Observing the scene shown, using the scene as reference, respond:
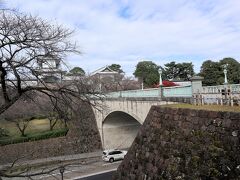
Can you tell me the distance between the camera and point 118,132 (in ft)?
125

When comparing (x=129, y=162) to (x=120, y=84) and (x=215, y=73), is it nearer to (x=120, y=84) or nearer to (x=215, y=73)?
(x=215, y=73)

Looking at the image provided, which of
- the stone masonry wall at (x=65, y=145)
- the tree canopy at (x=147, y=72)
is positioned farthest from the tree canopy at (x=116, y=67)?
the stone masonry wall at (x=65, y=145)

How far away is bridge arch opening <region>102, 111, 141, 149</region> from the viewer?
37.0m

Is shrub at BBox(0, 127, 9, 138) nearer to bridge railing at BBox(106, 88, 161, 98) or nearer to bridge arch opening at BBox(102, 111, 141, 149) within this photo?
bridge arch opening at BBox(102, 111, 141, 149)

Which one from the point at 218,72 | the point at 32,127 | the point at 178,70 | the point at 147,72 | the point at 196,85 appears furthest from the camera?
the point at 147,72

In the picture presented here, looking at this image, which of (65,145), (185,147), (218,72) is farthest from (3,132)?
(185,147)

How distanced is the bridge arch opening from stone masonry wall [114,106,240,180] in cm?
2318

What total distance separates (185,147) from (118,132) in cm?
2892

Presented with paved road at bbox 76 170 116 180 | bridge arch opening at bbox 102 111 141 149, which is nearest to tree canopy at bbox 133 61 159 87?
bridge arch opening at bbox 102 111 141 149

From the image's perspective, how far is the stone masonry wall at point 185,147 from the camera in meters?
7.93

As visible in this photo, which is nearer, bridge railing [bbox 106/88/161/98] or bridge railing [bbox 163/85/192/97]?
bridge railing [bbox 163/85/192/97]

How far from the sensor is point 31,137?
3444 cm

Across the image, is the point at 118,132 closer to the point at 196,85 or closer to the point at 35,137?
the point at 35,137

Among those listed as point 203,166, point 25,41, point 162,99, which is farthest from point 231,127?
point 162,99
